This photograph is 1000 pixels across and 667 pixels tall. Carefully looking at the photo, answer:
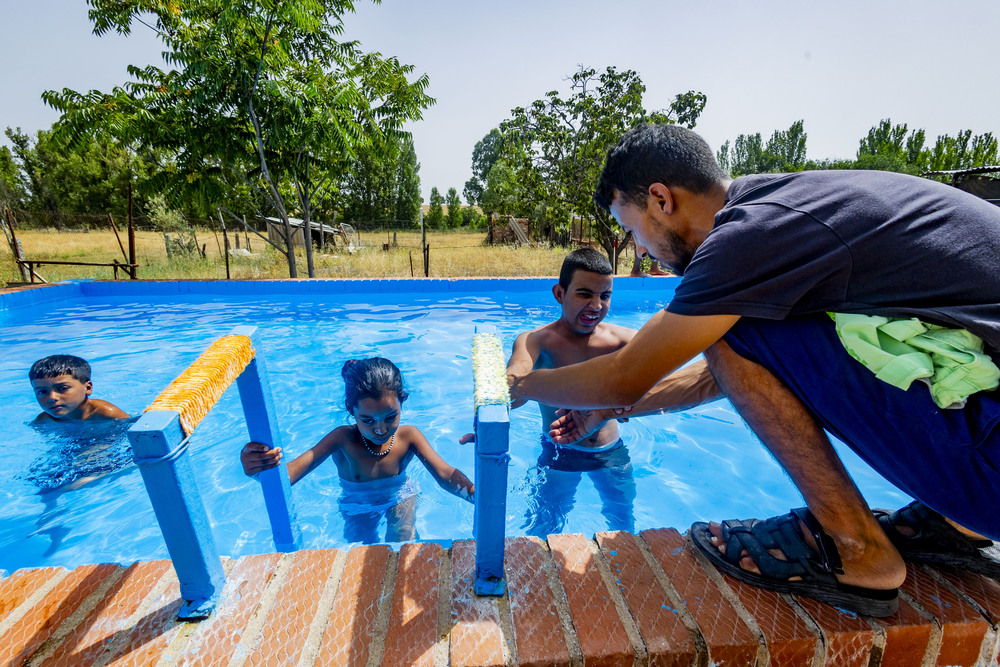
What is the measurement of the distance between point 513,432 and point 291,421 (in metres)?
2.28

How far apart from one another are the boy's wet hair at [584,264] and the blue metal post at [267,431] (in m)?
2.04

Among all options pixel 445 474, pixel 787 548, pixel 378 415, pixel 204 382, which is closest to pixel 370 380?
pixel 378 415

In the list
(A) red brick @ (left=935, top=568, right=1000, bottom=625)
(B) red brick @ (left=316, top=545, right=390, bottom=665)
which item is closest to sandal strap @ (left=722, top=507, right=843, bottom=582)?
(A) red brick @ (left=935, top=568, right=1000, bottom=625)

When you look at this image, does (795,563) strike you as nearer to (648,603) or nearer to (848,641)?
(848,641)

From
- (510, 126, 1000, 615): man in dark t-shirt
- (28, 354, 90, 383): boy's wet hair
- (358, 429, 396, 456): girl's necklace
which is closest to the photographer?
(510, 126, 1000, 615): man in dark t-shirt

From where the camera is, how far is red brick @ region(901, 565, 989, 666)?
124cm

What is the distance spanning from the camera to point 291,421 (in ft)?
16.6

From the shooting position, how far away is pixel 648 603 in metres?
1.29

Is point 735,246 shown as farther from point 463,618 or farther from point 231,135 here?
point 231,135

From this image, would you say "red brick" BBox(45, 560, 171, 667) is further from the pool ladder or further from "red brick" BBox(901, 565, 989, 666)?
"red brick" BBox(901, 565, 989, 666)

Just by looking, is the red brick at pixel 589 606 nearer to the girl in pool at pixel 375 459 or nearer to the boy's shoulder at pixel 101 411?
the girl in pool at pixel 375 459

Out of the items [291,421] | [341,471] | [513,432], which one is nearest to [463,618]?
[341,471]

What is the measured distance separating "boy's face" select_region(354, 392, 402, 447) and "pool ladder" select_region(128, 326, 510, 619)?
3.74 ft

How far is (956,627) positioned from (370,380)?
7.66 ft
